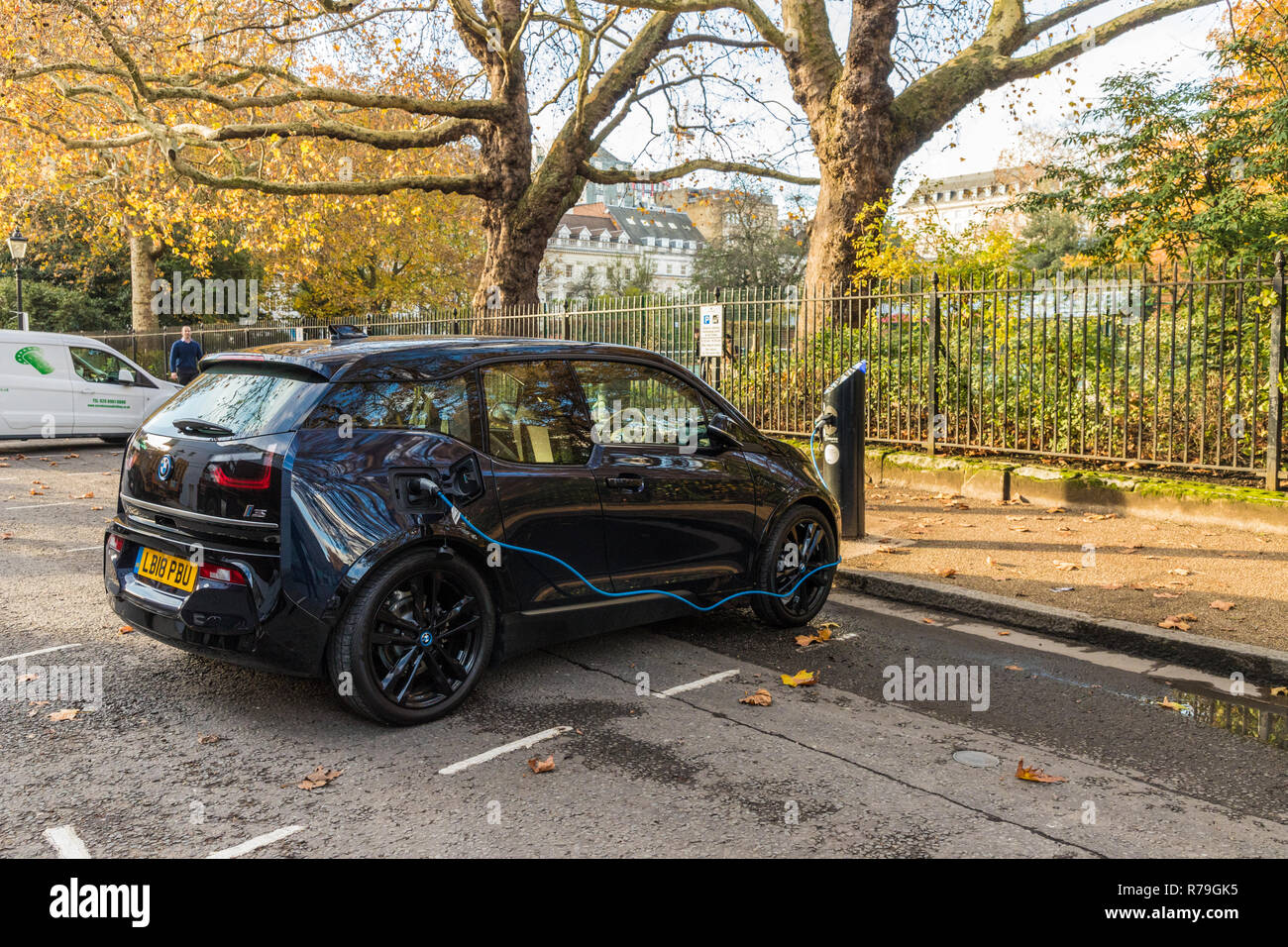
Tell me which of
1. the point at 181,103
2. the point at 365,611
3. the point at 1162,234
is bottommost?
the point at 365,611

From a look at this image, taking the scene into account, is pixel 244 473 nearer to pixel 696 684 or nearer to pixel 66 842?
pixel 66 842

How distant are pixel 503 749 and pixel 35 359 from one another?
1430 centimetres

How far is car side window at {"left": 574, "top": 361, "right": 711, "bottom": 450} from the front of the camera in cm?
536

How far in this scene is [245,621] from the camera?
422 centimetres

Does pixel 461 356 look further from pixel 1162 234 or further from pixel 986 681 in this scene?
pixel 1162 234

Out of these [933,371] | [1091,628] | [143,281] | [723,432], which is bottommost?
[1091,628]

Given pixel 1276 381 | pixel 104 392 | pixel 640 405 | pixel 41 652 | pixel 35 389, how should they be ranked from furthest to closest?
1. pixel 104 392
2. pixel 35 389
3. pixel 1276 381
4. pixel 640 405
5. pixel 41 652

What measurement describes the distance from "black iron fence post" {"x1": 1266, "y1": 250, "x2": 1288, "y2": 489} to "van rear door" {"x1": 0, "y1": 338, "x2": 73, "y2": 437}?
50.7ft

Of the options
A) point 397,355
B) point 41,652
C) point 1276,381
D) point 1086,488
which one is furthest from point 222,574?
point 1276,381

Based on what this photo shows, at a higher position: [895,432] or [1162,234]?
[1162,234]

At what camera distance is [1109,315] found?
10047 millimetres

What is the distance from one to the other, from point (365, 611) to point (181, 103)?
2259 cm

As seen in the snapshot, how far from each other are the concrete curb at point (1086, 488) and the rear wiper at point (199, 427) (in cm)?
662
